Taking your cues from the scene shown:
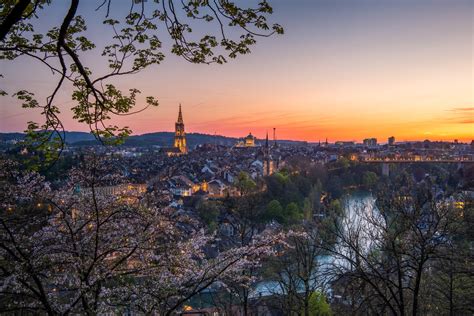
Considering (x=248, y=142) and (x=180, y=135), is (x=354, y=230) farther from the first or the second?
(x=248, y=142)

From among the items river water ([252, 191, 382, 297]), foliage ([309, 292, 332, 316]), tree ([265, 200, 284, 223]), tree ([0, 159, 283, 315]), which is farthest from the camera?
tree ([265, 200, 284, 223])

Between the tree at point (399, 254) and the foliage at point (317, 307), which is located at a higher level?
the tree at point (399, 254)

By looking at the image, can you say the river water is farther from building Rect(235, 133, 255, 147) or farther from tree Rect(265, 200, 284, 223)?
building Rect(235, 133, 255, 147)

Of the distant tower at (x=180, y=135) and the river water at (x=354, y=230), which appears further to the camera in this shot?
the distant tower at (x=180, y=135)

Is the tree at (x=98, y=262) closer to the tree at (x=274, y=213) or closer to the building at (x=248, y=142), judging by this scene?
the tree at (x=274, y=213)

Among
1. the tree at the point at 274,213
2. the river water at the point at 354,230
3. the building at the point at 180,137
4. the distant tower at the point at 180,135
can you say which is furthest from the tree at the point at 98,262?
the distant tower at the point at 180,135

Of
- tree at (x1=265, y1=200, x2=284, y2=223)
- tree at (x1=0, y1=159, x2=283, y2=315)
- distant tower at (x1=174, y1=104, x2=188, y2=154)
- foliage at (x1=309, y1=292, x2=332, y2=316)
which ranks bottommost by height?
tree at (x1=265, y1=200, x2=284, y2=223)

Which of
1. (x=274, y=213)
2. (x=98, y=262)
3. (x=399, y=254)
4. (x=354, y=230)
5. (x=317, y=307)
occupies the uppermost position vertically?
(x=98, y=262)

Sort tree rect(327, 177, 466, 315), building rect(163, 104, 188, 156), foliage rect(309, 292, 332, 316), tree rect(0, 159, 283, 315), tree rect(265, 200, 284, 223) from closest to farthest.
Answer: tree rect(0, 159, 283, 315) → tree rect(327, 177, 466, 315) → foliage rect(309, 292, 332, 316) → tree rect(265, 200, 284, 223) → building rect(163, 104, 188, 156)

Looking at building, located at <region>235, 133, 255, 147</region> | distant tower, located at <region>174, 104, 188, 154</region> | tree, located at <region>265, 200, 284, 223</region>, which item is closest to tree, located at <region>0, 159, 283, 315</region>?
tree, located at <region>265, 200, 284, 223</region>

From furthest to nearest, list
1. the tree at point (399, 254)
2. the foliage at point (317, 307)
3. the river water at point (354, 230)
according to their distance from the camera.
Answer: the foliage at point (317, 307), the river water at point (354, 230), the tree at point (399, 254)

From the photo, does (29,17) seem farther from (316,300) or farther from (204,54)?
(316,300)

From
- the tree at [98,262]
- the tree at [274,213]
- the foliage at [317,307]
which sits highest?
the tree at [98,262]

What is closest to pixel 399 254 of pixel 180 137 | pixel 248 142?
pixel 180 137
